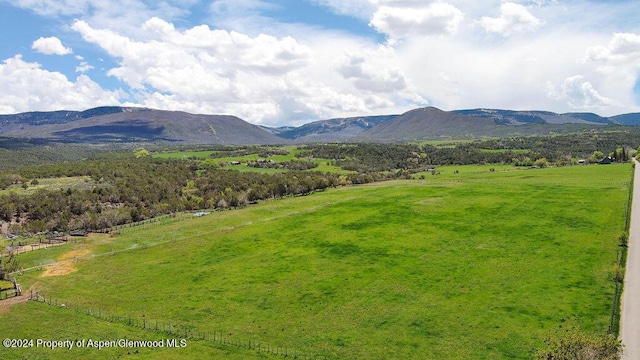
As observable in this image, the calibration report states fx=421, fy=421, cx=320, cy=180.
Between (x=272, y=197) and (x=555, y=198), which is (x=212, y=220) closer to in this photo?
(x=272, y=197)

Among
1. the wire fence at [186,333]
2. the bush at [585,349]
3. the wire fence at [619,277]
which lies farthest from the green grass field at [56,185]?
the wire fence at [619,277]

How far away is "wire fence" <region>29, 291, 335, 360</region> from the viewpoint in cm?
5516

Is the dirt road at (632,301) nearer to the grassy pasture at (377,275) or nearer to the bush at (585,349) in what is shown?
the grassy pasture at (377,275)

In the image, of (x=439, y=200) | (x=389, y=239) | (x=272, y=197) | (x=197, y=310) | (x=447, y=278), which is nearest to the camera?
(x=197, y=310)

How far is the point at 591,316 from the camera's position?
5834 cm

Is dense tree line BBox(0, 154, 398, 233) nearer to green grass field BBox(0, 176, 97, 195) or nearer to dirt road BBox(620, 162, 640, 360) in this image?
green grass field BBox(0, 176, 97, 195)

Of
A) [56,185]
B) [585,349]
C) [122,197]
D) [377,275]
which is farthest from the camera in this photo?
[56,185]

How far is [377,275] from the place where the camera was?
8025 centimetres

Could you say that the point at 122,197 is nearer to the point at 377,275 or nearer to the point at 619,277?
the point at 377,275

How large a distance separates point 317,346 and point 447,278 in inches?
1188

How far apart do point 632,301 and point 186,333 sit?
63.4 metres

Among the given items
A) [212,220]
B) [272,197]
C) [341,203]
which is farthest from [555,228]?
[272,197]

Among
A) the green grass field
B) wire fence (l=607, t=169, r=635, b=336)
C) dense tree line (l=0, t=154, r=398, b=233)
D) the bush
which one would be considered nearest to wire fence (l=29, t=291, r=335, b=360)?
the bush

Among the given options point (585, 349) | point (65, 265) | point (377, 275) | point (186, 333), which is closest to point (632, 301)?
point (585, 349)
